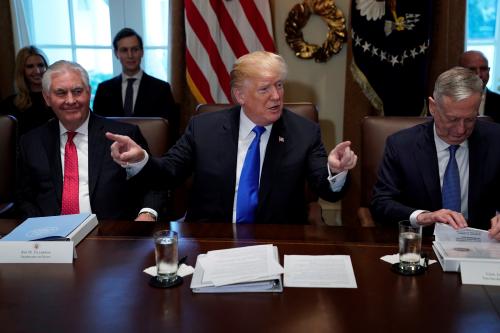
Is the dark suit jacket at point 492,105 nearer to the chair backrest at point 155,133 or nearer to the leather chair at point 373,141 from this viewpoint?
the leather chair at point 373,141

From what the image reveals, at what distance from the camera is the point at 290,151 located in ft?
7.39

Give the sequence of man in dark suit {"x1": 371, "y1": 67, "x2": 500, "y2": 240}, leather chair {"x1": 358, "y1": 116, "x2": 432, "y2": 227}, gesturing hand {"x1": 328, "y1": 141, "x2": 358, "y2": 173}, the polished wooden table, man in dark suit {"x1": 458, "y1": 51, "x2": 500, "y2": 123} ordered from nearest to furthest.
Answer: the polished wooden table
gesturing hand {"x1": 328, "y1": 141, "x2": 358, "y2": 173}
man in dark suit {"x1": 371, "y1": 67, "x2": 500, "y2": 240}
leather chair {"x1": 358, "y1": 116, "x2": 432, "y2": 227}
man in dark suit {"x1": 458, "y1": 51, "x2": 500, "y2": 123}

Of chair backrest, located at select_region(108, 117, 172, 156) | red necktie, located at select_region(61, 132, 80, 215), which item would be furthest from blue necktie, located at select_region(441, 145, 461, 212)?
red necktie, located at select_region(61, 132, 80, 215)

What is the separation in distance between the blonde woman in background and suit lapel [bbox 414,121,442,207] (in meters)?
2.48

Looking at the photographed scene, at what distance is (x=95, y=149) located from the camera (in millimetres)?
2371

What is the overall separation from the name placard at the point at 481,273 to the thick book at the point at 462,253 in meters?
0.01

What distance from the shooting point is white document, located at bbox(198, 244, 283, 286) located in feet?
4.62

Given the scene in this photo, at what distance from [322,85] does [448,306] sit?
119 inches

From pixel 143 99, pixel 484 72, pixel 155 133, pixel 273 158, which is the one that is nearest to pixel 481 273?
pixel 273 158

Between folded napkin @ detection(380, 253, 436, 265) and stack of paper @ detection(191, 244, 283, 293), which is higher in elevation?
stack of paper @ detection(191, 244, 283, 293)

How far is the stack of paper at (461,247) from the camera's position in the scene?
1.48 metres

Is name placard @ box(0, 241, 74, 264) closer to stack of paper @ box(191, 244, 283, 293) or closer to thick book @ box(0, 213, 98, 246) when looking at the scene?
thick book @ box(0, 213, 98, 246)

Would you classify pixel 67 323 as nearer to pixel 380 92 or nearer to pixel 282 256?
pixel 282 256

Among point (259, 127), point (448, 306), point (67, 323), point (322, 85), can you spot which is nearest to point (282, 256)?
point (448, 306)
